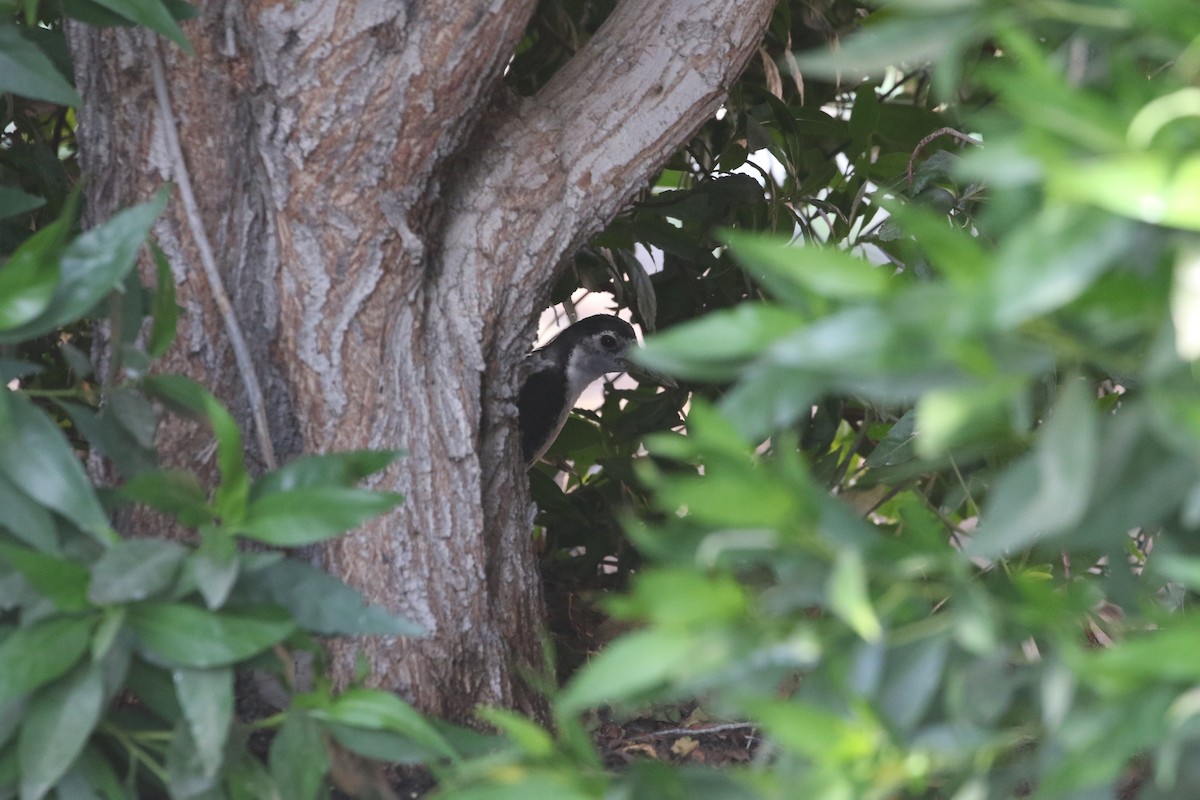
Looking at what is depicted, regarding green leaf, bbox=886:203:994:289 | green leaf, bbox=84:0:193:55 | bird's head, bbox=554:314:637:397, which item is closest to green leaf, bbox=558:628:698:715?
green leaf, bbox=886:203:994:289

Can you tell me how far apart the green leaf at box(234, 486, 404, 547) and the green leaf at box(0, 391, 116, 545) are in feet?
0.36

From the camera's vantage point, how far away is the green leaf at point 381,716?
897 mm

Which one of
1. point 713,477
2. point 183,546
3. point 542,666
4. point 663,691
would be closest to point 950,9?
point 713,477

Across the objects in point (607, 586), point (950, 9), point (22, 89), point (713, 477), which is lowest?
point (607, 586)

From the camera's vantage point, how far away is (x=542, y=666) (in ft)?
4.89

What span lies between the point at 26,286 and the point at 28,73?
0.23 m

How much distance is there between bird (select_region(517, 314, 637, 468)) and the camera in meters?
2.59

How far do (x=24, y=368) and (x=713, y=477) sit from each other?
0.57 m

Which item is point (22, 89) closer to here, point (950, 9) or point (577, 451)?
point (950, 9)

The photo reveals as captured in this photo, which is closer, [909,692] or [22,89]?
[909,692]

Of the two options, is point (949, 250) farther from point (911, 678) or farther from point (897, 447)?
point (897, 447)

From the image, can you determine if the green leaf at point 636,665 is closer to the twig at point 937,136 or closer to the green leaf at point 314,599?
the green leaf at point 314,599

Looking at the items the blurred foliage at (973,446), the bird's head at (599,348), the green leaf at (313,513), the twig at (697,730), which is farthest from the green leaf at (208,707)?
the bird's head at (599,348)

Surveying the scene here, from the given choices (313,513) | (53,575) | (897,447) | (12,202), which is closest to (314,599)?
(313,513)
